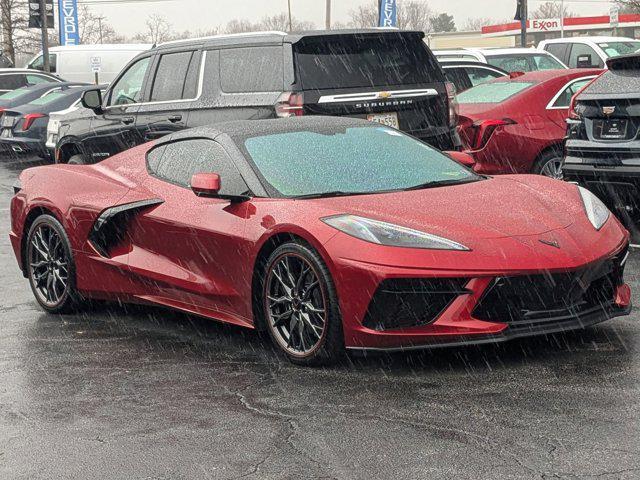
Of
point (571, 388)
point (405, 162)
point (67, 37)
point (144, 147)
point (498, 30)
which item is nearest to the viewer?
point (571, 388)

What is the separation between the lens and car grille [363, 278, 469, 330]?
19.4 feet

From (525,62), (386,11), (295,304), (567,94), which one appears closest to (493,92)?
(567,94)

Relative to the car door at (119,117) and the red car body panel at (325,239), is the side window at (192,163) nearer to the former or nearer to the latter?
the red car body panel at (325,239)

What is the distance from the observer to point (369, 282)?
5910 millimetres

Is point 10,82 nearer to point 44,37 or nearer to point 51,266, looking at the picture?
point 44,37

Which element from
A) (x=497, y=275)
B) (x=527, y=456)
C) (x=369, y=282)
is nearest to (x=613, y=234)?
(x=497, y=275)

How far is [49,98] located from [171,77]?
10.7 m

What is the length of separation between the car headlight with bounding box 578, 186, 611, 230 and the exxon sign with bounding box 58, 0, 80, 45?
47326 mm

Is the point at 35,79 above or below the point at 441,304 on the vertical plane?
below

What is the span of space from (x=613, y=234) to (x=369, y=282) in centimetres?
155

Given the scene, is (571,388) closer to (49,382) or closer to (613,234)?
(613,234)

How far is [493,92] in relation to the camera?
13.7 m

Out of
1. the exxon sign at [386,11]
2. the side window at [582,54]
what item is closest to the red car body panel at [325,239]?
the side window at [582,54]

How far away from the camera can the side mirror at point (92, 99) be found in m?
12.9
